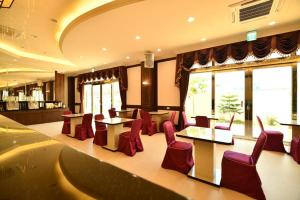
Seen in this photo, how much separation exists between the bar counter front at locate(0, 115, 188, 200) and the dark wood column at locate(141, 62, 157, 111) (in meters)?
6.03

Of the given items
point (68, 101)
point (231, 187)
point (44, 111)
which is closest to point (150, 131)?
point (231, 187)

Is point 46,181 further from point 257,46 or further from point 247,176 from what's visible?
point 257,46

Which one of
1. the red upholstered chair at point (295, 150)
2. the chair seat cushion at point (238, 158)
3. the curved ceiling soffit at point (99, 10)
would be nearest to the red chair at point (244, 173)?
the chair seat cushion at point (238, 158)

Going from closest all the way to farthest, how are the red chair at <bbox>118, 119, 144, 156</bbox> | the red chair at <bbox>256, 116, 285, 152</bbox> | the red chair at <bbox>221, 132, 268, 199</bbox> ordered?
the red chair at <bbox>221, 132, 268, 199</bbox> < the red chair at <bbox>118, 119, 144, 156</bbox> < the red chair at <bbox>256, 116, 285, 152</bbox>

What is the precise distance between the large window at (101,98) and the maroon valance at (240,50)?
14.4ft

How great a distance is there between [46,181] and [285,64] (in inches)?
235

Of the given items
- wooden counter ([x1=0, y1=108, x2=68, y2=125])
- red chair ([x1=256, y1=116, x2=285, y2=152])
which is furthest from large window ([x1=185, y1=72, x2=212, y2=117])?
wooden counter ([x1=0, y1=108, x2=68, y2=125])

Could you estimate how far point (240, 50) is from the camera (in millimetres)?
4812

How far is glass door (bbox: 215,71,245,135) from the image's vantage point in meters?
5.33

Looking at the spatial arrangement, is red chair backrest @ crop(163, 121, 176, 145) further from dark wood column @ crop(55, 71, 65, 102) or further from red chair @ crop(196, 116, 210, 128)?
dark wood column @ crop(55, 71, 65, 102)

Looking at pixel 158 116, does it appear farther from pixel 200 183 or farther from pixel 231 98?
pixel 200 183

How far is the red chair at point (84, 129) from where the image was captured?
17.2ft

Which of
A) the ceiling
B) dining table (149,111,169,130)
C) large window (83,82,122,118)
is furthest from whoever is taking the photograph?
large window (83,82,122,118)

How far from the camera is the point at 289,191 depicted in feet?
7.97
